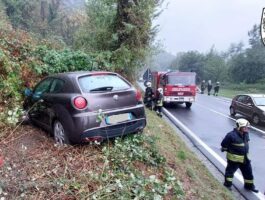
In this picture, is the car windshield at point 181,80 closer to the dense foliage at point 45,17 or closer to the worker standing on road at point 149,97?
the worker standing on road at point 149,97

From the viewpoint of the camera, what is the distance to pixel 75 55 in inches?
519

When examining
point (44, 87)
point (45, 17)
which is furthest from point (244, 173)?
point (45, 17)

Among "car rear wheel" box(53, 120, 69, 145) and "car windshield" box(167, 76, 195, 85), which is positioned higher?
"car windshield" box(167, 76, 195, 85)

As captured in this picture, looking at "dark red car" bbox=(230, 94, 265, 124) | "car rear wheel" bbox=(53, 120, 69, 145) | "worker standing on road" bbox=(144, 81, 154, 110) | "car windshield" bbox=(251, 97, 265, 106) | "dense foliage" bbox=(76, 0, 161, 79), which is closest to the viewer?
"car rear wheel" bbox=(53, 120, 69, 145)

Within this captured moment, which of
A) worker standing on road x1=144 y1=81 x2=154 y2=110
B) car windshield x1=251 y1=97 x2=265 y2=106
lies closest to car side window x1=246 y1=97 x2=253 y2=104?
car windshield x1=251 y1=97 x2=265 y2=106

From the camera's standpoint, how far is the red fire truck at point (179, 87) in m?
24.2

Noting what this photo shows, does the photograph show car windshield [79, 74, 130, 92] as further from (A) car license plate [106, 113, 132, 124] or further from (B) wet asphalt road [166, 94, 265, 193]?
(B) wet asphalt road [166, 94, 265, 193]

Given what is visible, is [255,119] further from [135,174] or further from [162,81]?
[135,174]

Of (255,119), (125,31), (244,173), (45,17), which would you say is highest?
(45,17)

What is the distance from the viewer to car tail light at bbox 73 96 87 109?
6258 millimetres

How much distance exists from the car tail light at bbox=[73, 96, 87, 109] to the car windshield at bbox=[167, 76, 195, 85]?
60.9 feet

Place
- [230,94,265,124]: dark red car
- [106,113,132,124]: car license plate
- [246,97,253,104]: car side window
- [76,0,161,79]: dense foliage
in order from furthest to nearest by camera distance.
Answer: [246,97,253,104]: car side window
[230,94,265,124]: dark red car
[76,0,161,79]: dense foliage
[106,113,132,124]: car license plate

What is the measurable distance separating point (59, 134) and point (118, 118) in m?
1.21

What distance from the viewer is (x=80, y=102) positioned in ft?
20.6
